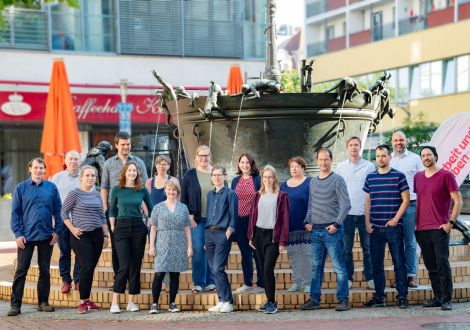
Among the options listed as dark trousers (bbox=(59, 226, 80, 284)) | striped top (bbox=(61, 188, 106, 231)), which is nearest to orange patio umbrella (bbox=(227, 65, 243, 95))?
dark trousers (bbox=(59, 226, 80, 284))

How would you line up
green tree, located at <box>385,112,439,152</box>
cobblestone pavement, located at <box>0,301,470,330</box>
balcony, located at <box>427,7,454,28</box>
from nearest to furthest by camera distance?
cobblestone pavement, located at <box>0,301,470,330</box> < green tree, located at <box>385,112,439,152</box> < balcony, located at <box>427,7,454,28</box>

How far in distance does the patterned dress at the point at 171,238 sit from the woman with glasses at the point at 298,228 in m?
1.14

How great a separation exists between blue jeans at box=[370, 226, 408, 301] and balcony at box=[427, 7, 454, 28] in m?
35.9

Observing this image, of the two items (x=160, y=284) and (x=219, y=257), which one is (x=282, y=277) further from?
(x=160, y=284)

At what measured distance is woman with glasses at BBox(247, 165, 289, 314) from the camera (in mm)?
10055

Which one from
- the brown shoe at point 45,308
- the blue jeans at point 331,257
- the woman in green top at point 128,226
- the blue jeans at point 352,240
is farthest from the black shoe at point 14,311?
the blue jeans at point 352,240

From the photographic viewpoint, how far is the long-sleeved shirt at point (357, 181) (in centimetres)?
1062

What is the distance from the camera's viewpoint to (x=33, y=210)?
10.6m

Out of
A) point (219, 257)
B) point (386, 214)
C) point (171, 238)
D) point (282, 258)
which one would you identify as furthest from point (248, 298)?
point (386, 214)

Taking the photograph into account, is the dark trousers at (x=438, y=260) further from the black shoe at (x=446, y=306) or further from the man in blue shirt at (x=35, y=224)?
the man in blue shirt at (x=35, y=224)

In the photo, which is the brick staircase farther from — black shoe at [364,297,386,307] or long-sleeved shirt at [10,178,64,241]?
long-sleeved shirt at [10,178,64,241]

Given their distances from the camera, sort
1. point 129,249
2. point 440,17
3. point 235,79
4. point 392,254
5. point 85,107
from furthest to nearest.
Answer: point 440,17 → point 85,107 → point 235,79 → point 129,249 → point 392,254

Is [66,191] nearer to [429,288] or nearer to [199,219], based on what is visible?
[199,219]

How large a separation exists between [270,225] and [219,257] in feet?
2.22
